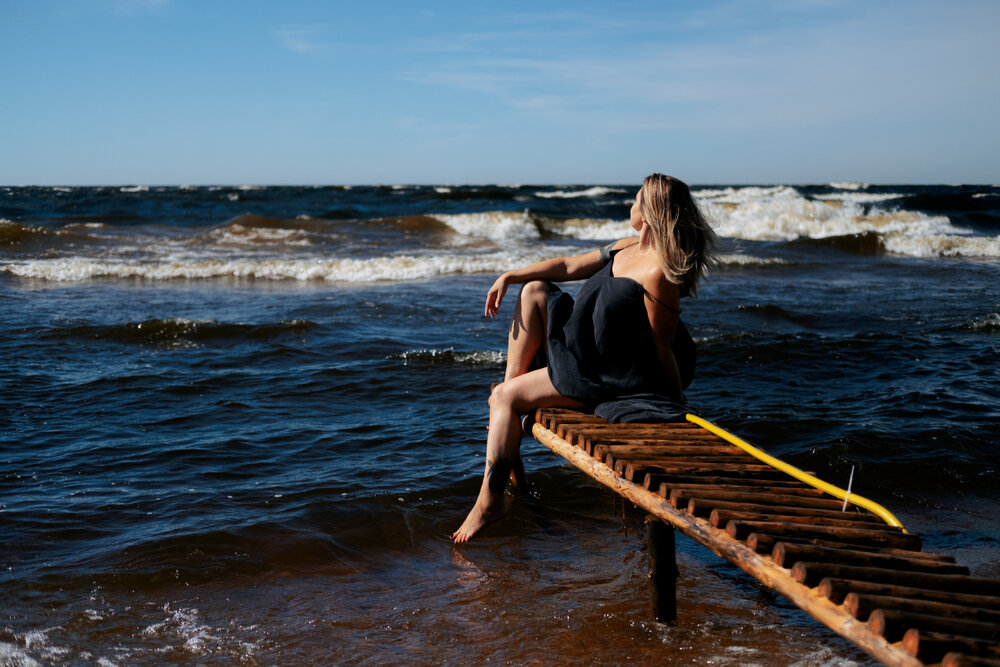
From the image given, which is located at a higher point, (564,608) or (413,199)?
(413,199)

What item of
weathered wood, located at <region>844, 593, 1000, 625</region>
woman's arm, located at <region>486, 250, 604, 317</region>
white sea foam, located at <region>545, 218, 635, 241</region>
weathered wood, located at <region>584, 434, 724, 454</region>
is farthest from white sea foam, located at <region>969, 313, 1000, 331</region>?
white sea foam, located at <region>545, 218, 635, 241</region>

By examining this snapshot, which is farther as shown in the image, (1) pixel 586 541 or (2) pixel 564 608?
(1) pixel 586 541

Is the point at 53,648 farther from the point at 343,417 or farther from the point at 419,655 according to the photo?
the point at 343,417

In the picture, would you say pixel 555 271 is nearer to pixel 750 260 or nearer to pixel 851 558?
pixel 851 558

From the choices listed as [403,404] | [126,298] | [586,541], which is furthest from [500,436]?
[126,298]

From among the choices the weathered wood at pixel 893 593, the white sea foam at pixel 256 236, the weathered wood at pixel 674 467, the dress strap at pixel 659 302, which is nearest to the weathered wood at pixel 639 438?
the weathered wood at pixel 674 467

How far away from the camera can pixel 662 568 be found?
3.71m

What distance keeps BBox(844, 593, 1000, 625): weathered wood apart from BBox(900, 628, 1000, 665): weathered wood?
15 centimetres

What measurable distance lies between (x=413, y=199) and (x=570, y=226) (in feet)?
43.6

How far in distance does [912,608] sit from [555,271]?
2.70 meters

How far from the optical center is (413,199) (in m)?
41.3

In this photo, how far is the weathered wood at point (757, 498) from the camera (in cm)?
324

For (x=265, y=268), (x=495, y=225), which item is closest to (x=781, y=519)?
(x=265, y=268)

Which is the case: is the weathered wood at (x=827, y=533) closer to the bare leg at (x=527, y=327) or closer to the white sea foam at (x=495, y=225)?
the bare leg at (x=527, y=327)
